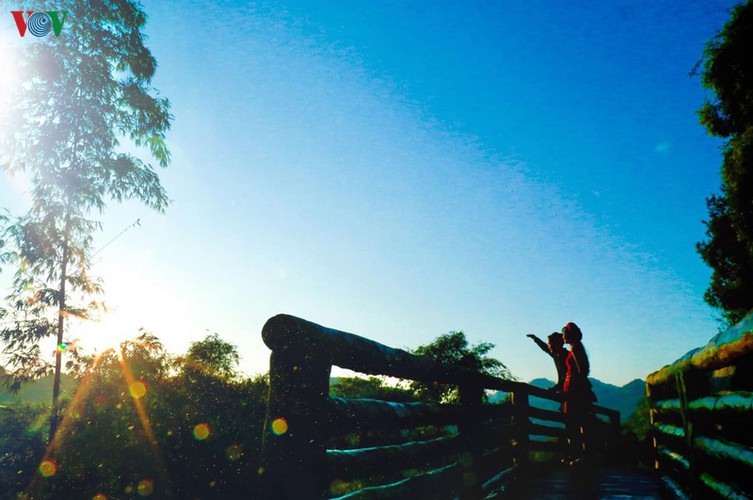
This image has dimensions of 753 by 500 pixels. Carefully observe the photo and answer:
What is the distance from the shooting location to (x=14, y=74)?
15.6 m

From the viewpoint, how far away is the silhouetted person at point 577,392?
23.7 ft

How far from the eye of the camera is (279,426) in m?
1.61

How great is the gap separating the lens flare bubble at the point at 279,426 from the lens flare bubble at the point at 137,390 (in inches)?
454

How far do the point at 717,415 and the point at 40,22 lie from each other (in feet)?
70.4

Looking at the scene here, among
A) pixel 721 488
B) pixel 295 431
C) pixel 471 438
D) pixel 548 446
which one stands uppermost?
pixel 295 431

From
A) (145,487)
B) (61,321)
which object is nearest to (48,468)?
(145,487)

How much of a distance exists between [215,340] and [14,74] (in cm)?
2540

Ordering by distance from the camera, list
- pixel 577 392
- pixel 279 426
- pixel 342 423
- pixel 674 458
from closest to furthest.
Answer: pixel 279 426 → pixel 342 423 → pixel 674 458 → pixel 577 392

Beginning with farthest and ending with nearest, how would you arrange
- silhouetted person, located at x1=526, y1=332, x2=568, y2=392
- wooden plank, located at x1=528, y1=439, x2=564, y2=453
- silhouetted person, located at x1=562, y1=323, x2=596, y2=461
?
silhouetted person, located at x1=526, y1=332, x2=568, y2=392, silhouetted person, located at x1=562, y1=323, x2=596, y2=461, wooden plank, located at x1=528, y1=439, x2=564, y2=453

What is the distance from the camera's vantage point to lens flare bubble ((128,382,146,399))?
11116 millimetres

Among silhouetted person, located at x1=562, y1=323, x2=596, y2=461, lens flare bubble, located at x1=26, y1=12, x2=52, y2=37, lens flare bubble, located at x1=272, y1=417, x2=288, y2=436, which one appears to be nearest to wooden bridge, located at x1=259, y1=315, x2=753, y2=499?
lens flare bubble, located at x1=272, y1=417, x2=288, y2=436

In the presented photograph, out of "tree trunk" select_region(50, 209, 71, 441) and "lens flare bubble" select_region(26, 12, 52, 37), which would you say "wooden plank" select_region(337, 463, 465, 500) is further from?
"lens flare bubble" select_region(26, 12, 52, 37)

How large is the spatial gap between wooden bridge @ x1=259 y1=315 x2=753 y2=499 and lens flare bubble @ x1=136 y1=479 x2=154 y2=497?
7.69 metres

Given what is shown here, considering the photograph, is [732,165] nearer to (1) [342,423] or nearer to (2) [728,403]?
(2) [728,403]
